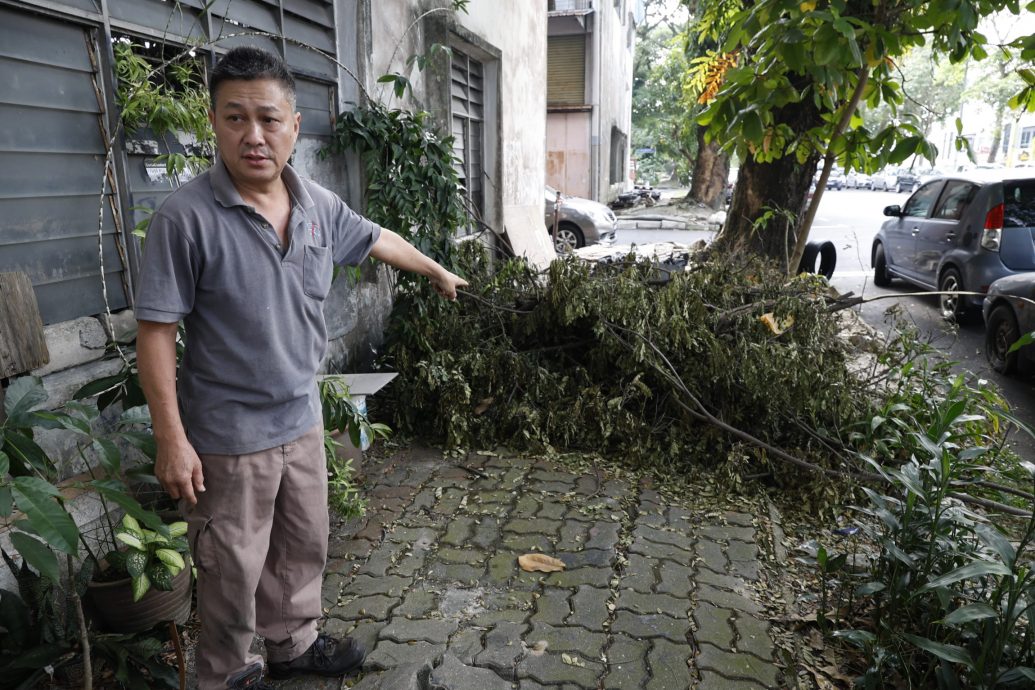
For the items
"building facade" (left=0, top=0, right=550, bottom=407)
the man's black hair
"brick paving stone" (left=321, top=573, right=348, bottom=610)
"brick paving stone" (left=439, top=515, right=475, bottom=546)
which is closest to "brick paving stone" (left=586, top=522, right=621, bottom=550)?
"brick paving stone" (left=439, top=515, right=475, bottom=546)

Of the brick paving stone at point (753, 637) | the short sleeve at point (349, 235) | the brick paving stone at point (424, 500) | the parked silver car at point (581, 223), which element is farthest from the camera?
the parked silver car at point (581, 223)

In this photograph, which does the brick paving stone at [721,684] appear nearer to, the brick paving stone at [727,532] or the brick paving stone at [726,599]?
the brick paving stone at [726,599]

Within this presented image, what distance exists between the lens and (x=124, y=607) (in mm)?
2488

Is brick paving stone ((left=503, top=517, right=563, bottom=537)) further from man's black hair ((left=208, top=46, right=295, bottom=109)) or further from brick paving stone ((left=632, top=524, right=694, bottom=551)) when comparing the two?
man's black hair ((left=208, top=46, right=295, bottom=109))

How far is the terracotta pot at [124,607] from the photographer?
2.46m

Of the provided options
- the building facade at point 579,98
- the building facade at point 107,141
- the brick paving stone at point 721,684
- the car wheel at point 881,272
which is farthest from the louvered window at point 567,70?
the brick paving stone at point 721,684

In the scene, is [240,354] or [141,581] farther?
[141,581]

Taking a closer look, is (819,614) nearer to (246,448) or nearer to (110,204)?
(246,448)

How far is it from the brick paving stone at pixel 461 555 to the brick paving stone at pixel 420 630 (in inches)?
17.9

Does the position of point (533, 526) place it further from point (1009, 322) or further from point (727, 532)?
point (1009, 322)

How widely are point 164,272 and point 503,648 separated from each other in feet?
5.95

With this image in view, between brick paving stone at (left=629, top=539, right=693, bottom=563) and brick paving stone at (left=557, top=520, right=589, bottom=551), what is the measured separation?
0.80 feet

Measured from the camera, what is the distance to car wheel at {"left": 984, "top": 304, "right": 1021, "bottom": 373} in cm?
640

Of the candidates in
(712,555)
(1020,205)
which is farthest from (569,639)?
(1020,205)
